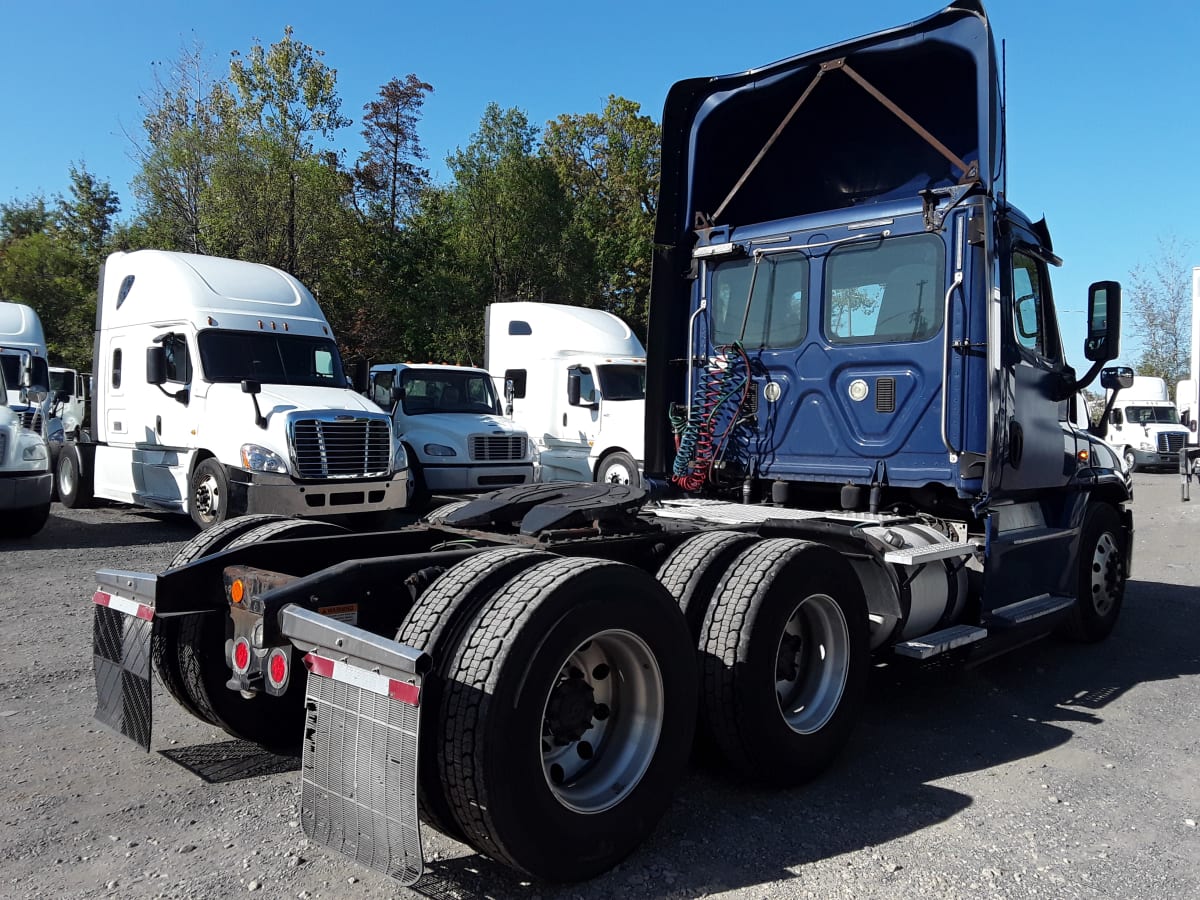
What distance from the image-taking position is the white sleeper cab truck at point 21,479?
34.1ft

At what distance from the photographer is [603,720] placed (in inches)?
135

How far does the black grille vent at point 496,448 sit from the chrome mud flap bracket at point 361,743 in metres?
11.1

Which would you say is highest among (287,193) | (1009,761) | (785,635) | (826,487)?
(287,193)

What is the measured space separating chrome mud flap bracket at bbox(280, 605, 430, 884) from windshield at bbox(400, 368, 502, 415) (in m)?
11.9

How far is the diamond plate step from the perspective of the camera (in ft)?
15.4

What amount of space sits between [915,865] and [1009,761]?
1395 mm

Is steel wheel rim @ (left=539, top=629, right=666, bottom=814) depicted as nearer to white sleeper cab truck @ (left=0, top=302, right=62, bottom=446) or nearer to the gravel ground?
the gravel ground

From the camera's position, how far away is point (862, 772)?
4.25 m

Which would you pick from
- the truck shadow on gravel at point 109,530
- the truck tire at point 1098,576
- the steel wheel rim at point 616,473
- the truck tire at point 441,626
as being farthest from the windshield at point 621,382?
the truck tire at point 441,626

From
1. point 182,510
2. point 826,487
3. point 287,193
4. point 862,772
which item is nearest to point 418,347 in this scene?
point 287,193

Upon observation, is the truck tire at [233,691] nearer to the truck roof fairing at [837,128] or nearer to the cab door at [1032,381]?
the truck roof fairing at [837,128]

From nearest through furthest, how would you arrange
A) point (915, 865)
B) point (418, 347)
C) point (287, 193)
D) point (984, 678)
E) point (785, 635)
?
point (915, 865) → point (785, 635) → point (984, 678) → point (287, 193) → point (418, 347)

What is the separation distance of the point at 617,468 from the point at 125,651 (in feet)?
38.7

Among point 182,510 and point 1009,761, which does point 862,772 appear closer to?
point 1009,761
